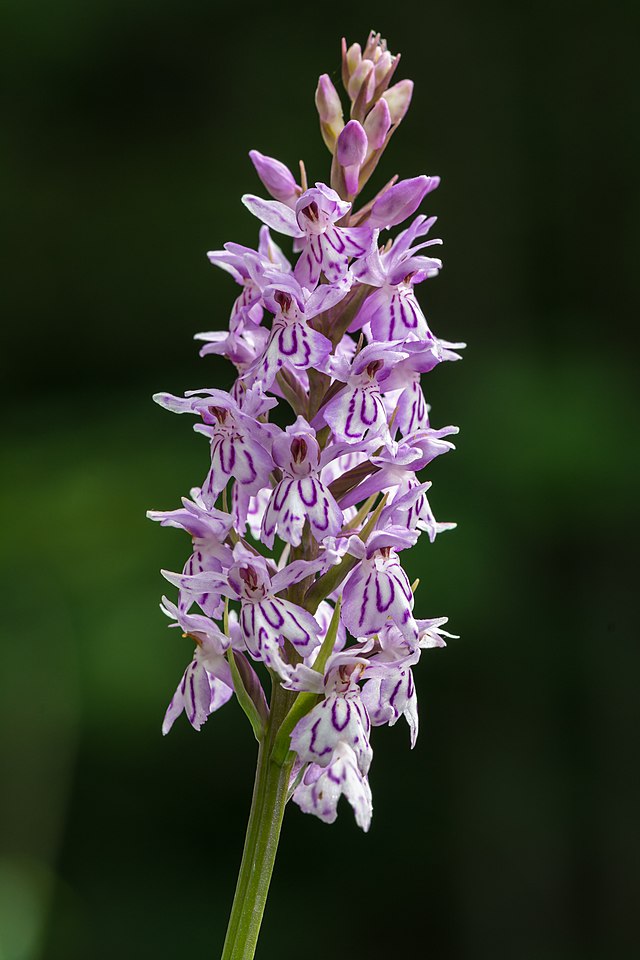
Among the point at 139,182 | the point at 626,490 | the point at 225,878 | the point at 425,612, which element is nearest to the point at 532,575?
the point at 626,490

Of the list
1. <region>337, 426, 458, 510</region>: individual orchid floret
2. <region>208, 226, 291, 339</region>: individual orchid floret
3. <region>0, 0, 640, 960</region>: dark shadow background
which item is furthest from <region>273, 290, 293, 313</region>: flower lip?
<region>0, 0, 640, 960</region>: dark shadow background

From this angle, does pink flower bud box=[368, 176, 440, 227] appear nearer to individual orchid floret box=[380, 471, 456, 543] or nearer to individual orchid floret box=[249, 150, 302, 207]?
individual orchid floret box=[249, 150, 302, 207]

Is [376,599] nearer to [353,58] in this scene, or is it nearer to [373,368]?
[373,368]

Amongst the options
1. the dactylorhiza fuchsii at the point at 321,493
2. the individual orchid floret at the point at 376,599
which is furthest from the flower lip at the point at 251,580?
the individual orchid floret at the point at 376,599

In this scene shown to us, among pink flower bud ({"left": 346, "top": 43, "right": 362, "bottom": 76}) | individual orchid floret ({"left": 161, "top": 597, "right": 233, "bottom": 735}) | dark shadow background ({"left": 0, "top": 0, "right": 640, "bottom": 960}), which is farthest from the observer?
dark shadow background ({"left": 0, "top": 0, "right": 640, "bottom": 960})

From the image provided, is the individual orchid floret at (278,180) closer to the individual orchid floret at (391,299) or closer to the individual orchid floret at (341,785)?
the individual orchid floret at (391,299)

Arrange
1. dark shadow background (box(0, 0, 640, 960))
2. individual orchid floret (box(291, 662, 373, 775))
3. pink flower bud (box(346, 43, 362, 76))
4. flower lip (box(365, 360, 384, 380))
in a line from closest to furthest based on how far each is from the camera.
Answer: individual orchid floret (box(291, 662, 373, 775))
flower lip (box(365, 360, 384, 380))
pink flower bud (box(346, 43, 362, 76))
dark shadow background (box(0, 0, 640, 960))

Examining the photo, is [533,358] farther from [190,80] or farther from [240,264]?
[240,264]

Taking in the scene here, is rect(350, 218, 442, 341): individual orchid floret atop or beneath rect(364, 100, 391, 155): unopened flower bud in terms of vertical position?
beneath
